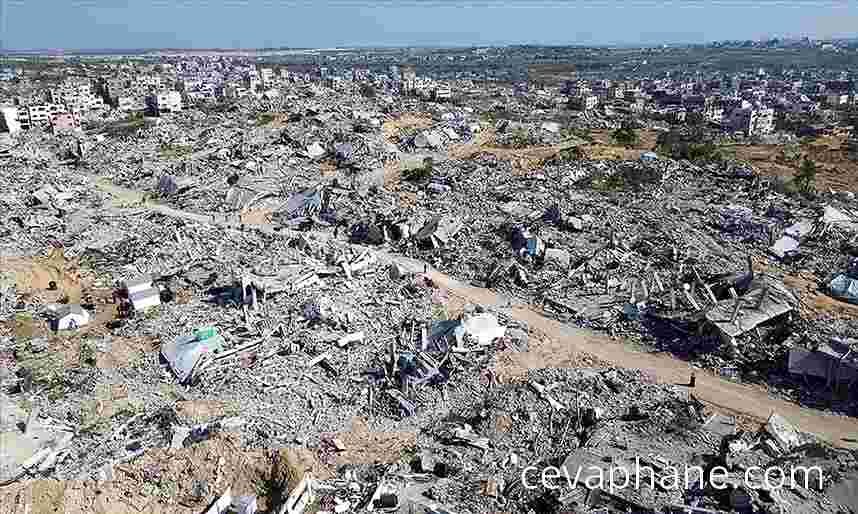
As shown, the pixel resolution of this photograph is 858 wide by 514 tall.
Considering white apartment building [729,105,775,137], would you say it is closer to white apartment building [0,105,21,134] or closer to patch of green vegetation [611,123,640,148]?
A: patch of green vegetation [611,123,640,148]

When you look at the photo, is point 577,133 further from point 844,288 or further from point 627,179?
point 844,288

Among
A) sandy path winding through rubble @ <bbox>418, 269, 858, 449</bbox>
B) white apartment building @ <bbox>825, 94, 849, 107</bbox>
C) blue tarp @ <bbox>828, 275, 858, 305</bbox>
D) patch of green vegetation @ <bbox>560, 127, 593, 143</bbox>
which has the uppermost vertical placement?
white apartment building @ <bbox>825, 94, 849, 107</bbox>

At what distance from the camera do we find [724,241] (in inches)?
980

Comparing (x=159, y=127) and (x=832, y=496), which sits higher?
(x=159, y=127)

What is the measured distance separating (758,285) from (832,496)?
9.14m

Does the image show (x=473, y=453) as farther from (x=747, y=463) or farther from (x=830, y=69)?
(x=830, y=69)

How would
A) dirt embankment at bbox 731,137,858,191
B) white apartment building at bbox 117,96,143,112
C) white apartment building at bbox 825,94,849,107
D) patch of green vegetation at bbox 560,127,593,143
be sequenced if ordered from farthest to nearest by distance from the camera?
white apartment building at bbox 825,94,849,107 → white apartment building at bbox 117,96,143,112 → patch of green vegetation at bbox 560,127,593,143 → dirt embankment at bbox 731,137,858,191

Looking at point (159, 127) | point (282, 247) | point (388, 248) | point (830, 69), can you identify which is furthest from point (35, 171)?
point (830, 69)

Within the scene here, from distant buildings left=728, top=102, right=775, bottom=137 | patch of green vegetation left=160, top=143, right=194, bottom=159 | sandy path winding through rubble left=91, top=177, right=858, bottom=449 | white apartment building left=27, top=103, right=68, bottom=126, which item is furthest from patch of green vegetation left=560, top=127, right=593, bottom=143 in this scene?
white apartment building left=27, top=103, right=68, bottom=126
